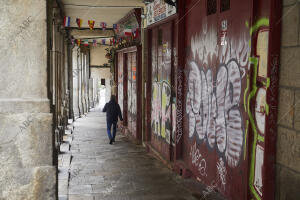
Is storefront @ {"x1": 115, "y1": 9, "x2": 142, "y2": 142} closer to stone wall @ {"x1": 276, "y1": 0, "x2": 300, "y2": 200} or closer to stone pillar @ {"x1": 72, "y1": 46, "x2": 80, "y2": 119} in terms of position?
stone pillar @ {"x1": 72, "y1": 46, "x2": 80, "y2": 119}

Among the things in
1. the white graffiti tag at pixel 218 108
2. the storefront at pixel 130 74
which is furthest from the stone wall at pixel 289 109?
the storefront at pixel 130 74

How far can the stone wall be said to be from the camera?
387 centimetres

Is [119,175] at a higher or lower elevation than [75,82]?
lower

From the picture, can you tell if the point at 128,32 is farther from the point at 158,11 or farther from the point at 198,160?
the point at 198,160

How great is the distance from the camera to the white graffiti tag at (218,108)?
17.7 feet

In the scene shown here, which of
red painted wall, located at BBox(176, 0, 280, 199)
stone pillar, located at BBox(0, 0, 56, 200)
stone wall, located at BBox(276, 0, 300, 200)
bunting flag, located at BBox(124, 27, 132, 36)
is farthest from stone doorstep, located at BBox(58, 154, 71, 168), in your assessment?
stone wall, located at BBox(276, 0, 300, 200)

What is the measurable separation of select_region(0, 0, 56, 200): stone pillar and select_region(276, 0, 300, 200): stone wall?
241 cm

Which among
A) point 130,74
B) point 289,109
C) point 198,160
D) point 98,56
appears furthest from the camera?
point 98,56

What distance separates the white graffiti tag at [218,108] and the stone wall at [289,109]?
3.63 feet

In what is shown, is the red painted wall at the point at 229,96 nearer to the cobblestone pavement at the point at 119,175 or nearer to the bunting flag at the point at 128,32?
the cobblestone pavement at the point at 119,175

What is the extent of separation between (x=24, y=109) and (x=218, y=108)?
315 centimetres

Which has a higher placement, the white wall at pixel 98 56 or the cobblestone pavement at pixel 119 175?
the white wall at pixel 98 56

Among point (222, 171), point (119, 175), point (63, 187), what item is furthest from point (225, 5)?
point (63, 187)

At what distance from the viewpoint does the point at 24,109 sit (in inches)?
153
